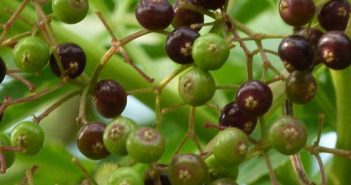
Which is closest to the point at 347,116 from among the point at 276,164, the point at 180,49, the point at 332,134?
the point at 276,164

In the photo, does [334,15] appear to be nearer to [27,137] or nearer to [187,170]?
[187,170]

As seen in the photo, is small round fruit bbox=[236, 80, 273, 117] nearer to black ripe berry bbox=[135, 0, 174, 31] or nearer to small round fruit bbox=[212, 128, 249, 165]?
small round fruit bbox=[212, 128, 249, 165]

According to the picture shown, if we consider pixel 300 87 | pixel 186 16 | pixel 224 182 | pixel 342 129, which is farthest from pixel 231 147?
pixel 342 129

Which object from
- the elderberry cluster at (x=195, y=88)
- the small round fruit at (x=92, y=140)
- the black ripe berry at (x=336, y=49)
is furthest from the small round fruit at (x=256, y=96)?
the small round fruit at (x=92, y=140)

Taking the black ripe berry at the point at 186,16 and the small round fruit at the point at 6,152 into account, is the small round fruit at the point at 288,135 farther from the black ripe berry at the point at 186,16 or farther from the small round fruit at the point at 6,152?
the small round fruit at the point at 6,152

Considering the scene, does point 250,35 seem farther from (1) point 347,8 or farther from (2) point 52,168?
(2) point 52,168

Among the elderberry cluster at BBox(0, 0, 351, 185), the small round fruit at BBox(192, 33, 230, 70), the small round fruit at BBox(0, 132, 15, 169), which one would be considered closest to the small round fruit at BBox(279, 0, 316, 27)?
the elderberry cluster at BBox(0, 0, 351, 185)
